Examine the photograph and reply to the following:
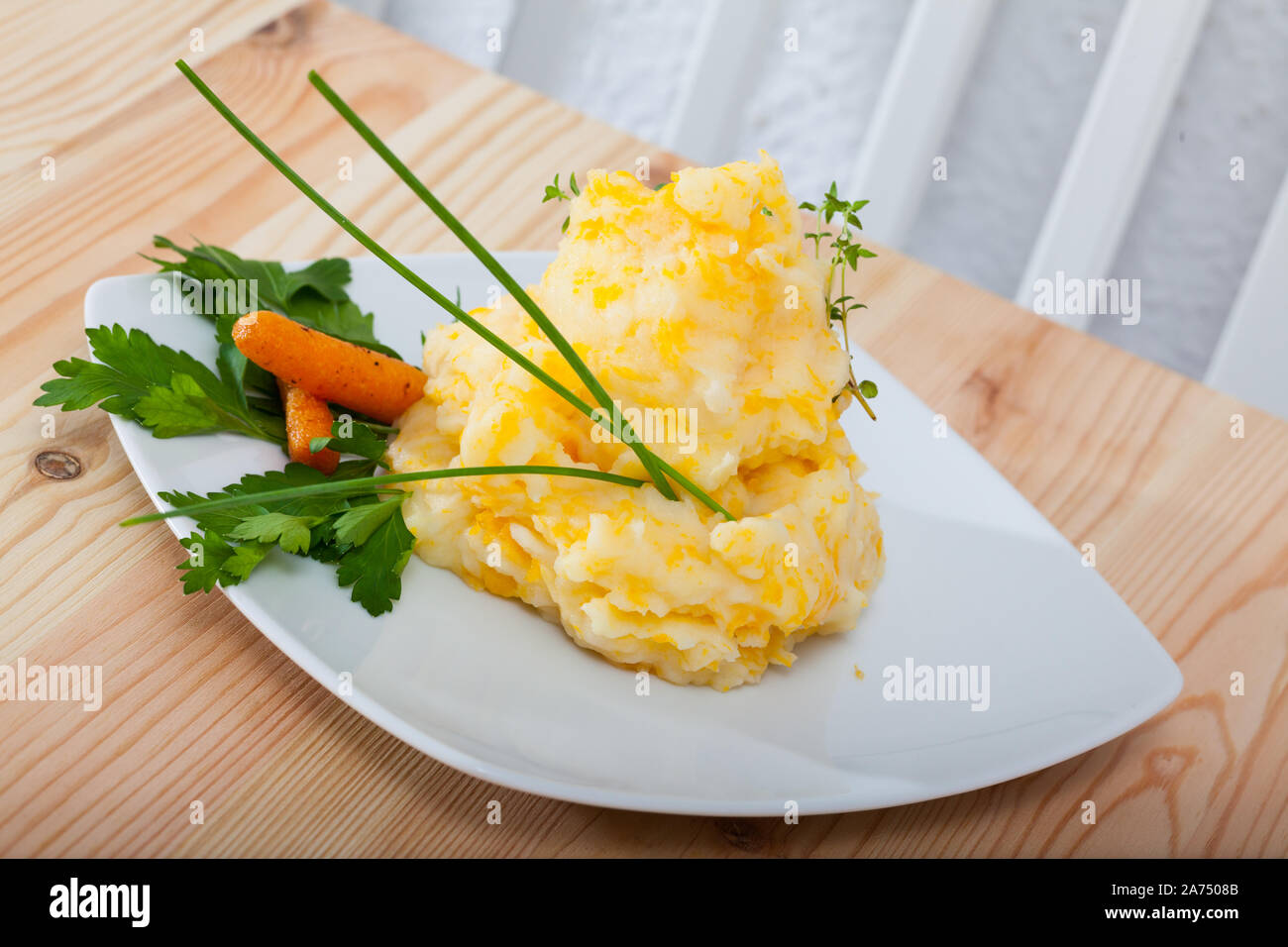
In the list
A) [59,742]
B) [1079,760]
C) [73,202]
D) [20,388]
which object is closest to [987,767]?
[1079,760]

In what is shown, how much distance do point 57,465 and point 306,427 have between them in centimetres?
36

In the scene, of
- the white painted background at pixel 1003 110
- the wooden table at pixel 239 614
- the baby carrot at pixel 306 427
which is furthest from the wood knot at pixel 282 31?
the baby carrot at pixel 306 427

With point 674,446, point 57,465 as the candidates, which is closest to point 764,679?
point 674,446

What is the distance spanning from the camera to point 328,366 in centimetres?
155

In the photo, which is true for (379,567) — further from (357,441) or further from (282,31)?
(282,31)

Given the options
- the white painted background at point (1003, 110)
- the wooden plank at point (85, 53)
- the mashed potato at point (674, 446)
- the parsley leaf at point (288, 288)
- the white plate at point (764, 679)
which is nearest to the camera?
the white plate at point (764, 679)

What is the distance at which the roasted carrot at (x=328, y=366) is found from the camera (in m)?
1.52

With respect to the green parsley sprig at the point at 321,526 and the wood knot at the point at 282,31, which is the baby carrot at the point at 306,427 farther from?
the wood knot at the point at 282,31

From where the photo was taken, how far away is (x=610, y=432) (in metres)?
1.46

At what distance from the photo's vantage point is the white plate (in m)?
1.32

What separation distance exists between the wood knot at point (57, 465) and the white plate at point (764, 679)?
0.57ft

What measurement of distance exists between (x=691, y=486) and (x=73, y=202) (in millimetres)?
1234

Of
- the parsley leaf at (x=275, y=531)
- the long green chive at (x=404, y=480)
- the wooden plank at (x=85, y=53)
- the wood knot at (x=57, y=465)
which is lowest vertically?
the wood knot at (x=57, y=465)
